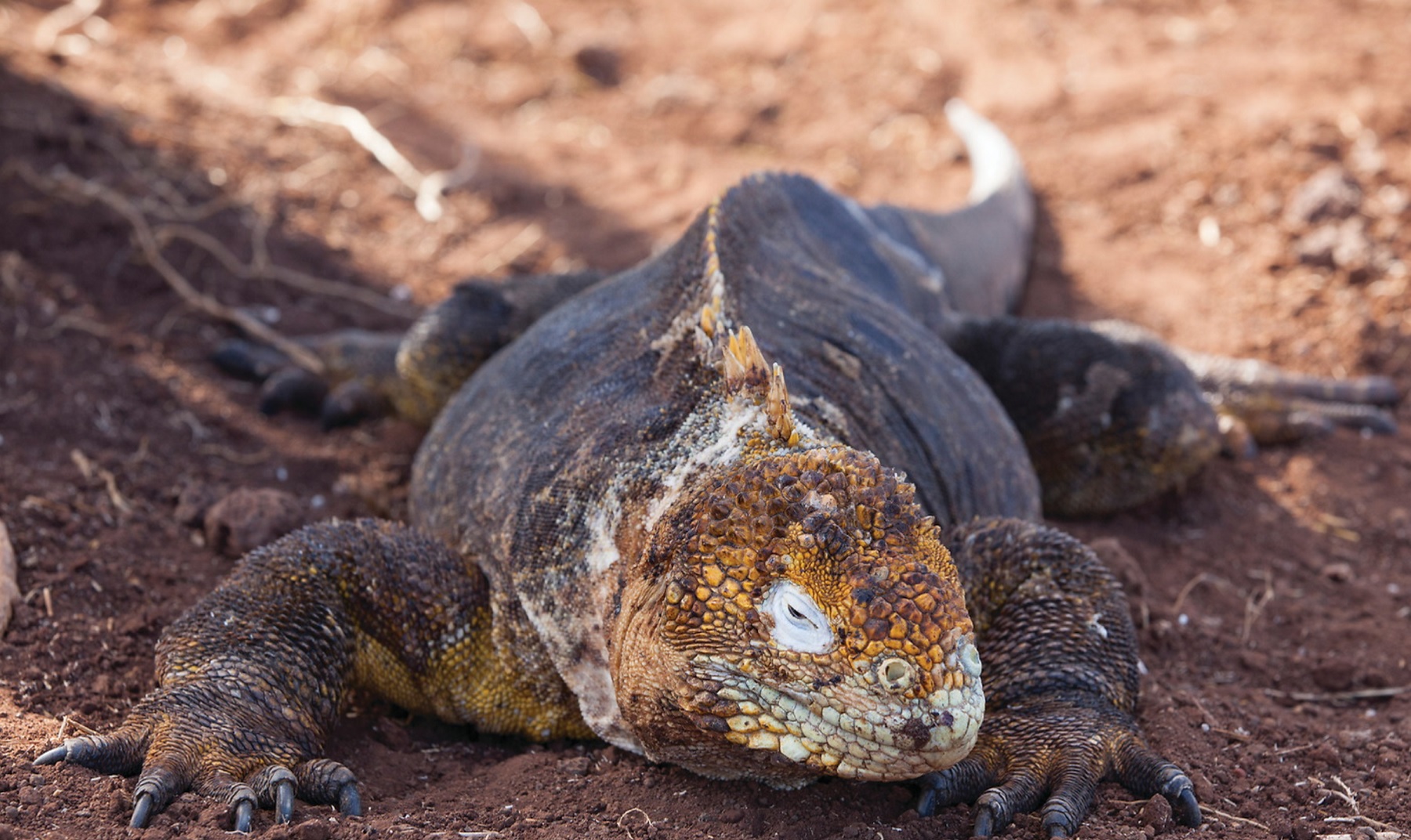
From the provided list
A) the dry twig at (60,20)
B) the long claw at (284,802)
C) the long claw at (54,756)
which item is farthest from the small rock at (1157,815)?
the dry twig at (60,20)

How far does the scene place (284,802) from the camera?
3387 mm

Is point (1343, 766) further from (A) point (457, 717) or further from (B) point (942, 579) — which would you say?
(A) point (457, 717)

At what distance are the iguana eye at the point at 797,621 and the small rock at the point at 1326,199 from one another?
6787 millimetres

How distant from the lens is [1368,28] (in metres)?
10.1

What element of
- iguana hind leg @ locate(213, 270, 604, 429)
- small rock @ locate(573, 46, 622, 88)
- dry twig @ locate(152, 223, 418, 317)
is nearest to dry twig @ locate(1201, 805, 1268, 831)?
iguana hind leg @ locate(213, 270, 604, 429)

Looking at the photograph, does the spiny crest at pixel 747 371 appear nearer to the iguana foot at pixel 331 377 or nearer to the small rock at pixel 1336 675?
the small rock at pixel 1336 675

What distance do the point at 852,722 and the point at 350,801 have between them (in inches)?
57.7

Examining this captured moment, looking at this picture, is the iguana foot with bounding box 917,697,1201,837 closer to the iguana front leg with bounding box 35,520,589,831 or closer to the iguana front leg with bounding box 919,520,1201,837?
the iguana front leg with bounding box 919,520,1201,837

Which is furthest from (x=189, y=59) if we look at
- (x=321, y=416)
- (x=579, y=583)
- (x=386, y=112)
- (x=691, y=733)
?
(x=691, y=733)

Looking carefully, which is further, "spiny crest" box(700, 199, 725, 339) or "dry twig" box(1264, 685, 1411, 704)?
"dry twig" box(1264, 685, 1411, 704)

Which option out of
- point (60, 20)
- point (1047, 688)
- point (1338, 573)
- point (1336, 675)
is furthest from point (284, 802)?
point (60, 20)

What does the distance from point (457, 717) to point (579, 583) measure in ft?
2.65

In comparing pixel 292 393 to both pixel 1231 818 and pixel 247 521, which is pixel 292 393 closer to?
pixel 247 521

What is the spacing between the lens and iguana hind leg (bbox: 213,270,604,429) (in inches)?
238
